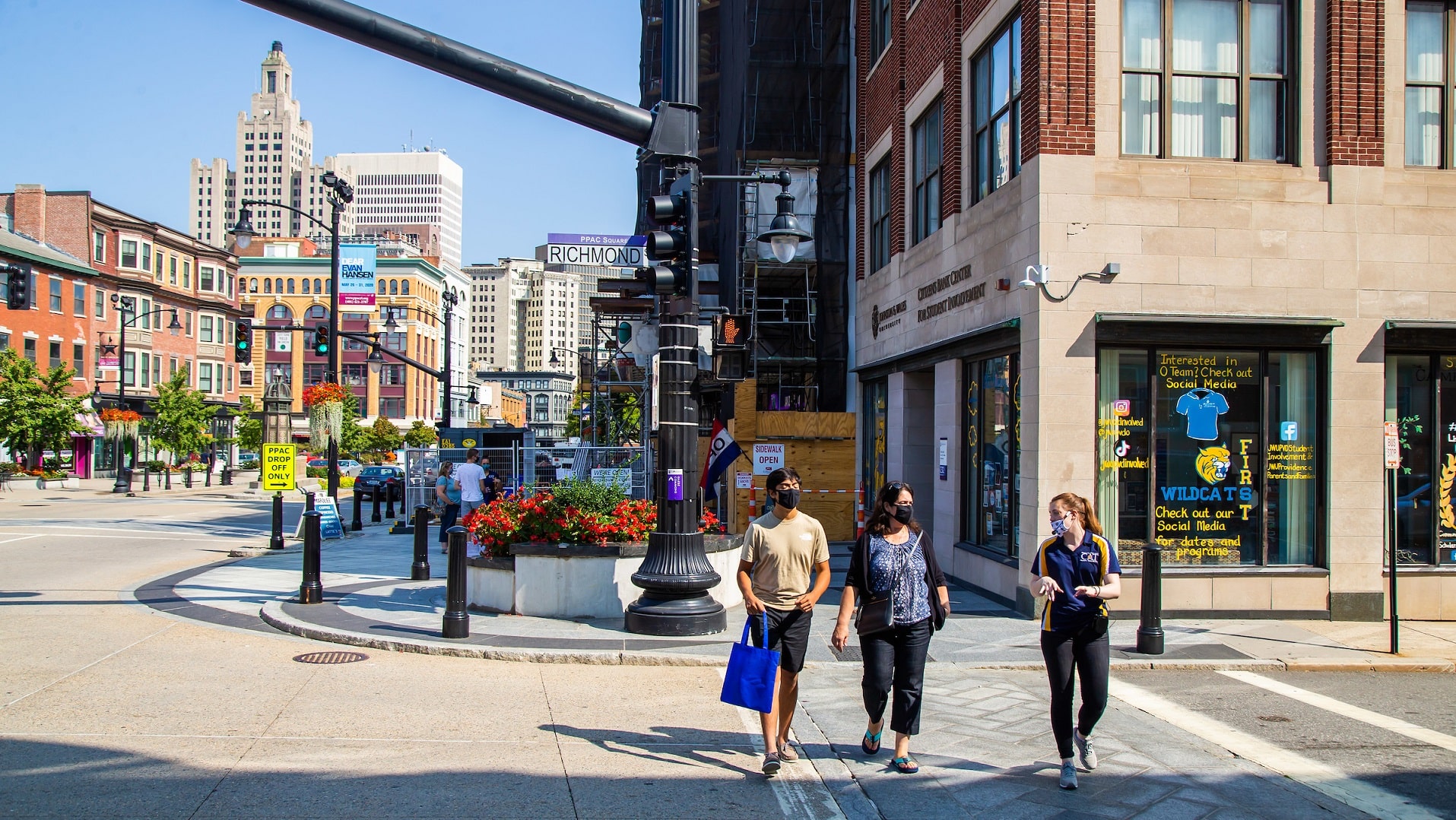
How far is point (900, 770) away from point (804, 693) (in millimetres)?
2346

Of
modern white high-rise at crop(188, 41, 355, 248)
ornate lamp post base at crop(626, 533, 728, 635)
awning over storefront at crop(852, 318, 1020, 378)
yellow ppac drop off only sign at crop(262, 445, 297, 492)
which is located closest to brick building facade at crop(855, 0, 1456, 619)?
awning over storefront at crop(852, 318, 1020, 378)

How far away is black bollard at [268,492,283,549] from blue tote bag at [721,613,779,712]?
47.4ft

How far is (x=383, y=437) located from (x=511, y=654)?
8086 centimetres

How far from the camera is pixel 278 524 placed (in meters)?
19.0

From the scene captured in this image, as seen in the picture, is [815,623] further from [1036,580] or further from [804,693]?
[1036,580]

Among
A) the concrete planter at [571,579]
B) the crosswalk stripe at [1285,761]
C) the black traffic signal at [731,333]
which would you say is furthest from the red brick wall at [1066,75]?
the concrete planter at [571,579]

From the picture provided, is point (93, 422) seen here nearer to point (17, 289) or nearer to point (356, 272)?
point (17, 289)

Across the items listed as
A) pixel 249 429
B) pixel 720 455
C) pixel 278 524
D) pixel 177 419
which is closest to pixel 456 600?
pixel 720 455

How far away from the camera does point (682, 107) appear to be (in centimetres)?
1026

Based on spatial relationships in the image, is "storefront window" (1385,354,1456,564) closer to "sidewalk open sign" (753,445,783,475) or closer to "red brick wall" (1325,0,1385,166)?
"red brick wall" (1325,0,1385,166)

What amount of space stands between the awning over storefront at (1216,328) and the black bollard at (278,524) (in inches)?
564

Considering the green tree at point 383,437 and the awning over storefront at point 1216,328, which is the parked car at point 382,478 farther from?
the green tree at point 383,437

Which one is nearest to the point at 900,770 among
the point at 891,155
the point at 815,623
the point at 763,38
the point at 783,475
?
the point at 783,475

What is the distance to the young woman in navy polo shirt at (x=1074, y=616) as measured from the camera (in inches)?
242
